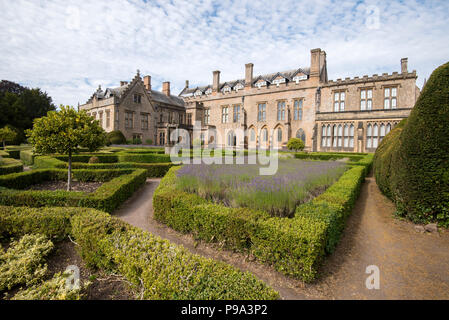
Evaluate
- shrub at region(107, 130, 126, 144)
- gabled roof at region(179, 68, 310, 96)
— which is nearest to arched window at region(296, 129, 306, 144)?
gabled roof at region(179, 68, 310, 96)

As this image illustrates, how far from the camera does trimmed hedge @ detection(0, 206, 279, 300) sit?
2.30 meters

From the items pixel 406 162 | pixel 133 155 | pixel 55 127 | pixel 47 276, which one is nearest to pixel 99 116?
pixel 133 155

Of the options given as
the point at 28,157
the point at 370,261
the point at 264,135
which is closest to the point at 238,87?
the point at 264,135

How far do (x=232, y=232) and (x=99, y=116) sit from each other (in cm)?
3210

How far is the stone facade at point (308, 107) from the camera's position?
907 inches

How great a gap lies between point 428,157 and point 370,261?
3142mm

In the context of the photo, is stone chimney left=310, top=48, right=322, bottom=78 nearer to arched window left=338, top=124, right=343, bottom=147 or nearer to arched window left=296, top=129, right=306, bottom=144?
arched window left=296, top=129, right=306, bottom=144

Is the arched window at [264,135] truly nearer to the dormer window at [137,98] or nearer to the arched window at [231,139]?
the arched window at [231,139]

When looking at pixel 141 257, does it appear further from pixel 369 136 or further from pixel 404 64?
pixel 404 64

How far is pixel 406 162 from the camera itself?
18.4 feet

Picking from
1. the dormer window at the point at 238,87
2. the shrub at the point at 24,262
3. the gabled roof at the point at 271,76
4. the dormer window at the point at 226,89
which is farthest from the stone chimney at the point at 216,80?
the shrub at the point at 24,262

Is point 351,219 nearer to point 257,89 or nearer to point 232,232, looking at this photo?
point 232,232

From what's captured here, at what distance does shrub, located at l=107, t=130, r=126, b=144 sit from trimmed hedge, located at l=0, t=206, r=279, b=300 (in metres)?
22.8
